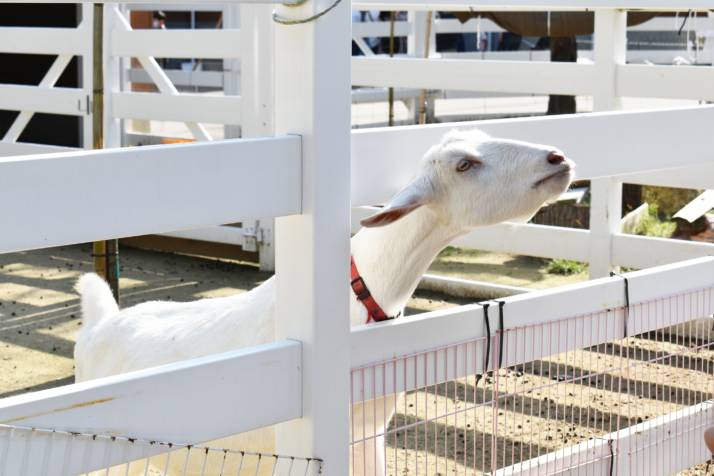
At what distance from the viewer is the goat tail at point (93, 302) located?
3.89 metres

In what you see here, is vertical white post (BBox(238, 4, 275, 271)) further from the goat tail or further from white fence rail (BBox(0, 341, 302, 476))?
white fence rail (BBox(0, 341, 302, 476))

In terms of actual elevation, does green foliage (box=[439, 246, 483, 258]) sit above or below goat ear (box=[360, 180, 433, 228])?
below

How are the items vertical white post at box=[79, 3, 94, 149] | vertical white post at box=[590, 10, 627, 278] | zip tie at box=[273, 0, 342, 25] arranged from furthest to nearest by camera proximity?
1. vertical white post at box=[79, 3, 94, 149]
2. vertical white post at box=[590, 10, 627, 278]
3. zip tie at box=[273, 0, 342, 25]

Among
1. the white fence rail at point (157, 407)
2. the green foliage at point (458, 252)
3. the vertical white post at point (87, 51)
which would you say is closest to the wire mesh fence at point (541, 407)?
the white fence rail at point (157, 407)

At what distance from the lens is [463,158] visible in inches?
114

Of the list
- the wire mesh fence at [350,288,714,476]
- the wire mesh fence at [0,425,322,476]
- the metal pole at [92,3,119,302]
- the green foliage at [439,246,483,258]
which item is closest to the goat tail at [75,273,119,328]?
the wire mesh fence at [350,288,714,476]

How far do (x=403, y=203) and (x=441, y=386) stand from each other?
2.88 m

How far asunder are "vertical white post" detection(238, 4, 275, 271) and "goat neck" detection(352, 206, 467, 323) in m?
4.37

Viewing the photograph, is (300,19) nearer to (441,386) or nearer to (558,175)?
(558,175)

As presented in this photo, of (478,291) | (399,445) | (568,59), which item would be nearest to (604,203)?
(478,291)

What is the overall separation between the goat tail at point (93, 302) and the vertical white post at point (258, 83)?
3.55 metres

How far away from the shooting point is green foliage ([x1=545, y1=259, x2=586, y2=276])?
312 inches

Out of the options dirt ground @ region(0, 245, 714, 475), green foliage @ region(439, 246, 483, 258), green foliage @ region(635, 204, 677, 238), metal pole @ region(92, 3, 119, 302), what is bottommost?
dirt ground @ region(0, 245, 714, 475)

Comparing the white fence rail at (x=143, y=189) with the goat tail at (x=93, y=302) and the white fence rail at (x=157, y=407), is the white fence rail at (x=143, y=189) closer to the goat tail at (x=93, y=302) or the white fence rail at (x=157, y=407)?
the white fence rail at (x=157, y=407)
